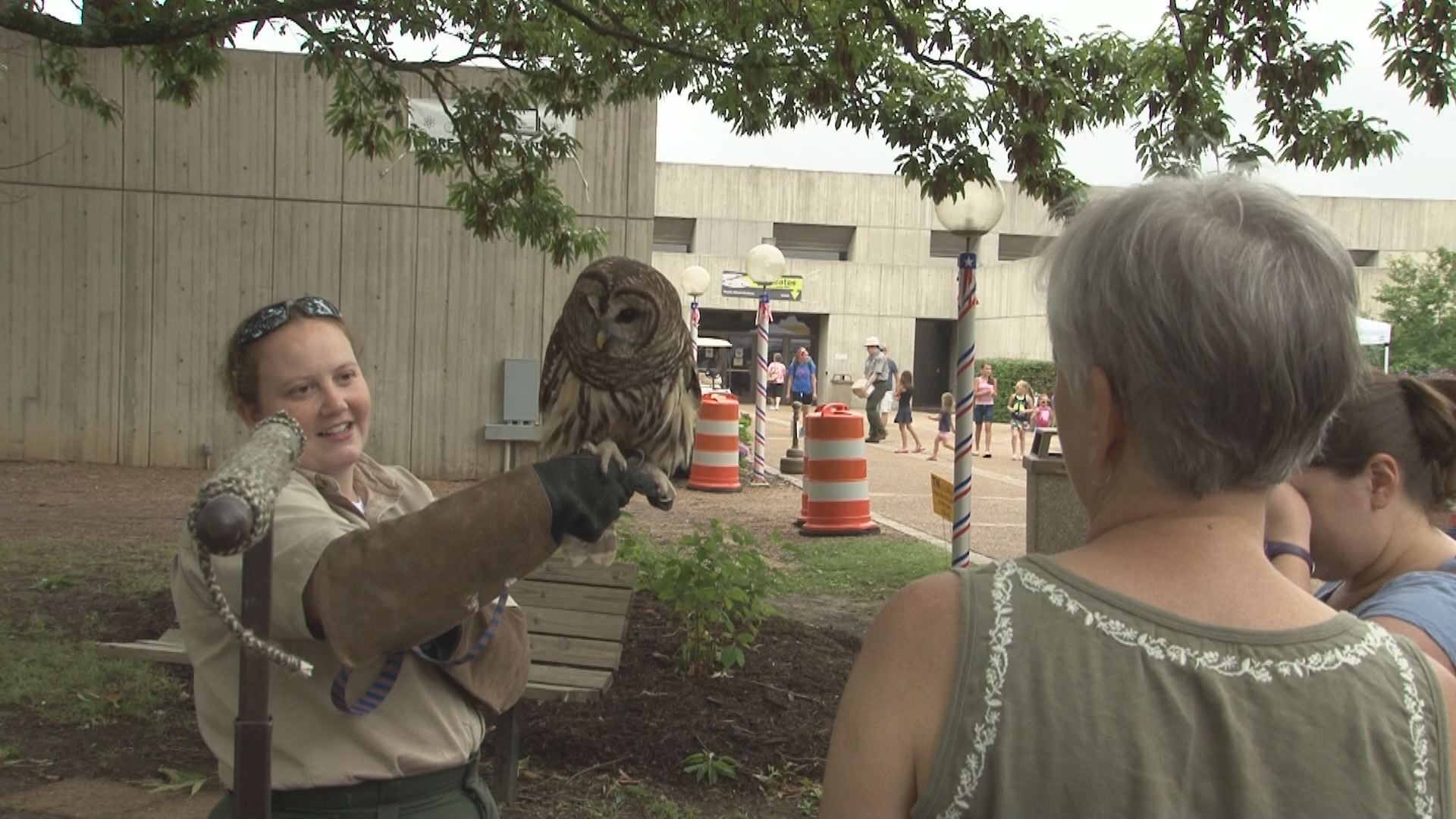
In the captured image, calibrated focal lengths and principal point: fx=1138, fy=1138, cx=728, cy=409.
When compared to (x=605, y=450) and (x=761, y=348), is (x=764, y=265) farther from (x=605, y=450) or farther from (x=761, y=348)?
(x=605, y=450)

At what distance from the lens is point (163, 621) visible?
618 centimetres

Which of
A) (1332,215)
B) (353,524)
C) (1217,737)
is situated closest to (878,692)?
(1217,737)

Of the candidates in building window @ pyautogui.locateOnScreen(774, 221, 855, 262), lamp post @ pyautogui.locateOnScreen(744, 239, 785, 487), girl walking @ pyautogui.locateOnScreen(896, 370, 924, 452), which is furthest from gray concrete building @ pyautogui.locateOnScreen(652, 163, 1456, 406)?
lamp post @ pyautogui.locateOnScreen(744, 239, 785, 487)

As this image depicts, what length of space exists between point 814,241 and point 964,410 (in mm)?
33601

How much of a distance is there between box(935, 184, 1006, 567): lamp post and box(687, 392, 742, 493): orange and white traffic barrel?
5881 millimetres

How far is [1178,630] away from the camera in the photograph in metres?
1.21

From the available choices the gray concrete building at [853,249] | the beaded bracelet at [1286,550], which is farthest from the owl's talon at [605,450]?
the gray concrete building at [853,249]

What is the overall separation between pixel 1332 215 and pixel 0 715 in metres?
39.9

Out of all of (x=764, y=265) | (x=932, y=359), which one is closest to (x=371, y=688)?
(x=764, y=265)

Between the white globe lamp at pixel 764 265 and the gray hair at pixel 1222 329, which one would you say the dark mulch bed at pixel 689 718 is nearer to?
the gray hair at pixel 1222 329

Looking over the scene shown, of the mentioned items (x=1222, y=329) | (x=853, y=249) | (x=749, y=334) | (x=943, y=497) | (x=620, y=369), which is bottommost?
(x=943, y=497)

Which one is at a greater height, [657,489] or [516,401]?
[657,489]

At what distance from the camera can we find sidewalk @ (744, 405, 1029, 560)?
1130 centimetres

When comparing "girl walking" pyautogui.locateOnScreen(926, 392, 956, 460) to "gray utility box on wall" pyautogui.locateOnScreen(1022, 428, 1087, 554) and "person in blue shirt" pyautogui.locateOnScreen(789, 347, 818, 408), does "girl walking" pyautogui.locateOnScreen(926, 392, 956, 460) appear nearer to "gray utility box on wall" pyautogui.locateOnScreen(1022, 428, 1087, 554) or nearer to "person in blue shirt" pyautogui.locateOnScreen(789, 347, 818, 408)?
"person in blue shirt" pyautogui.locateOnScreen(789, 347, 818, 408)
